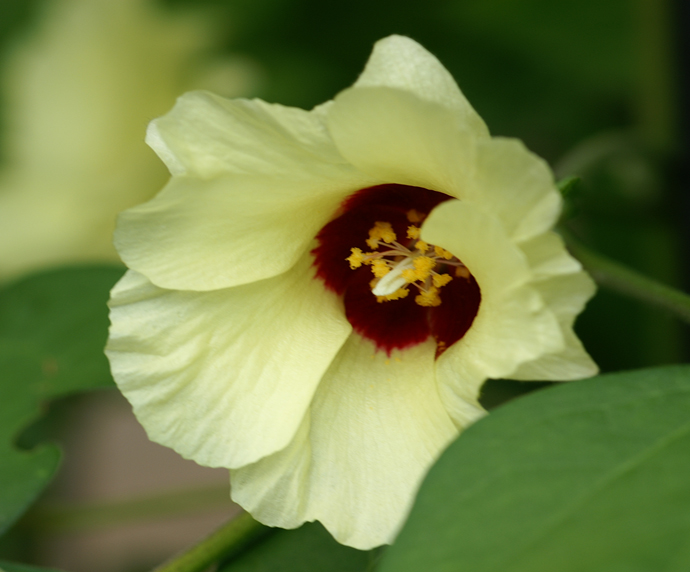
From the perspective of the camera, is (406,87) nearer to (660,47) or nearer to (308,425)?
(308,425)

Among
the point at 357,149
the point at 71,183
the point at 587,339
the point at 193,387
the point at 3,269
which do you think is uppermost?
the point at 357,149

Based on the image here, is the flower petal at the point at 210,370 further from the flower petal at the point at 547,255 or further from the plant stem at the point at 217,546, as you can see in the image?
the flower petal at the point at 547,255

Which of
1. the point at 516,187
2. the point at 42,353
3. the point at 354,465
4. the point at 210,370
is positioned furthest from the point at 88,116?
the point at 516,187

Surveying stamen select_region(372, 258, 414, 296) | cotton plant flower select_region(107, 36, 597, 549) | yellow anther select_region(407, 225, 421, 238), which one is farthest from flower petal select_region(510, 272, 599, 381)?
yellow anther select_region(407, 225, 421, 238)

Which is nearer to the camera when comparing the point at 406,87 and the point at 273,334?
the point at 406,87

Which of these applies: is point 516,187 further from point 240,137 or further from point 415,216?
point 415,216

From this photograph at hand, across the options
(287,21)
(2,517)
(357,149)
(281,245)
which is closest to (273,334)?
(281,245)
